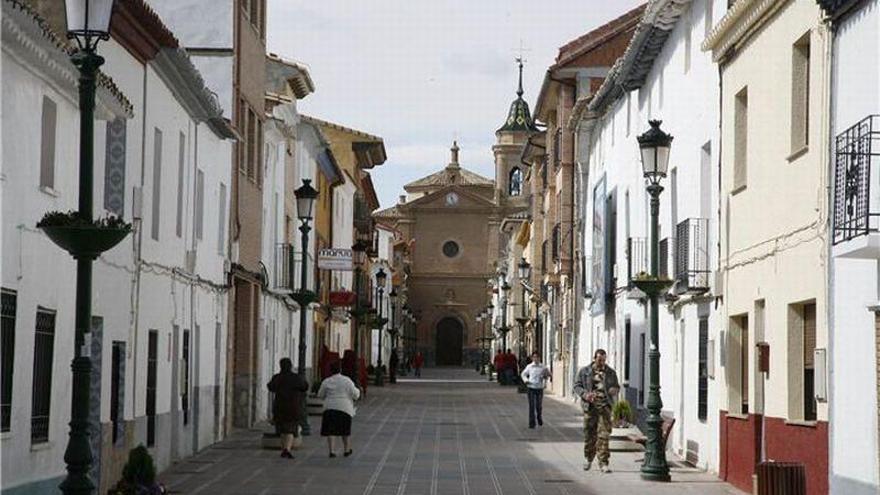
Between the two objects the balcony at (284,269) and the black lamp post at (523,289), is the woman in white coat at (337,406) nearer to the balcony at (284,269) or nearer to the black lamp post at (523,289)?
the balcony at (284,269)

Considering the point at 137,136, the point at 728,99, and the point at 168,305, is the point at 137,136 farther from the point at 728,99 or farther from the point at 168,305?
the point at 728,99

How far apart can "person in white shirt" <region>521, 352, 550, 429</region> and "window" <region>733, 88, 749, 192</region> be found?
1273cm

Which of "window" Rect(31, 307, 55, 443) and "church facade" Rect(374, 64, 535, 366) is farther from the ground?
"church facade" Rect(374, 64, 535, 366)

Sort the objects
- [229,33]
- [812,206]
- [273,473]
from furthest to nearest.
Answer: [229,33]
[273,473]
[812,206]

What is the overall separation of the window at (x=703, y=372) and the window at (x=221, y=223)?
921cm

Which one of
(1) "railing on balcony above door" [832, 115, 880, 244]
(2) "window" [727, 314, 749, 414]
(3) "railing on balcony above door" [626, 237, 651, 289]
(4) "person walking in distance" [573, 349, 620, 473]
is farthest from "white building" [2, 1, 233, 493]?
(3) "railing on balcony above door" [626, 237, 651, 289]

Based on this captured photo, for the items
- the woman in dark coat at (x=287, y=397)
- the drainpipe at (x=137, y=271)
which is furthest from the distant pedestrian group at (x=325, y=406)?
the drainpipe at (x=137, y=271)

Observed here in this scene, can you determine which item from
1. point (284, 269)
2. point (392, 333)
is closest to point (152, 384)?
point (284, 269)

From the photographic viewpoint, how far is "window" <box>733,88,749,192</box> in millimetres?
21484

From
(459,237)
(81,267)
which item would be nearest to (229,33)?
(81,267)

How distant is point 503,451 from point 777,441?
1070 cm

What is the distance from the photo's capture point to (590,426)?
78.4ft

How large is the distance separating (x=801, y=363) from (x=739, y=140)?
14.5ft

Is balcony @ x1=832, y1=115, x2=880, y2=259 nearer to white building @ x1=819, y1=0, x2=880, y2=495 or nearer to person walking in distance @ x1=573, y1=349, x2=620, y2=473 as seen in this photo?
white building @ x1=819, y1=0, x2=880, y2=495
